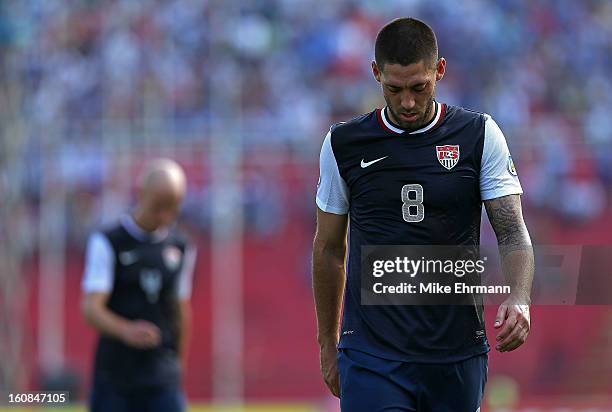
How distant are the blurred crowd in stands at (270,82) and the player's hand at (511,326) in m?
12.6

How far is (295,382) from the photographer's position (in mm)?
17328

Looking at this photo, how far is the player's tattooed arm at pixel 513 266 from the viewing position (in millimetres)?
4582

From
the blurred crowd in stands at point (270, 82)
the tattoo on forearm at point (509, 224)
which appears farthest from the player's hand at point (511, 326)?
the blurred crowd in stands at point (270, 82)

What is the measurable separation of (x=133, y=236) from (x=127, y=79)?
→ 407 inches

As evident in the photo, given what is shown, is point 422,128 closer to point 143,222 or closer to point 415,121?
point 415,121

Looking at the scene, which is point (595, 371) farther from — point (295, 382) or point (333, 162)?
point (333, 162)

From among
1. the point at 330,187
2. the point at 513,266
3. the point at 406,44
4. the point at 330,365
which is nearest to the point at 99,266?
the point at 330,365

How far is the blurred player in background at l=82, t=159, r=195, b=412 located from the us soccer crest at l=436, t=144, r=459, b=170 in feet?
11.4

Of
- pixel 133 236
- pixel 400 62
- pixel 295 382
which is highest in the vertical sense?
pixel 400 62

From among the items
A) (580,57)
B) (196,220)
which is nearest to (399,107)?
(196,220)

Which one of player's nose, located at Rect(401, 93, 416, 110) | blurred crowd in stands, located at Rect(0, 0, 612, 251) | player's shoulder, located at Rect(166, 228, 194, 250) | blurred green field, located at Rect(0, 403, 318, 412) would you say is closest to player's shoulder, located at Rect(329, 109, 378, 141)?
player's nose, located at Rect(401, 93, 416, 110)

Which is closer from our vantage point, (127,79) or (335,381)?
(335,381)

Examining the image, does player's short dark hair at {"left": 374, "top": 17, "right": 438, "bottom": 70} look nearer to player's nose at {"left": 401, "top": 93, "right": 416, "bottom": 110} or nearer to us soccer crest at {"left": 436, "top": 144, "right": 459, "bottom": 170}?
player's nose at {"left": 401, "top": 93, "right": 416, "bottom": 110}

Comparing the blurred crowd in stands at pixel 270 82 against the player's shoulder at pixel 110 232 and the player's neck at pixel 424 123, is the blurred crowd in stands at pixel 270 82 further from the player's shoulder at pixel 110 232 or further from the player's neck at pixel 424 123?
the player's neck at pixel 424 123
